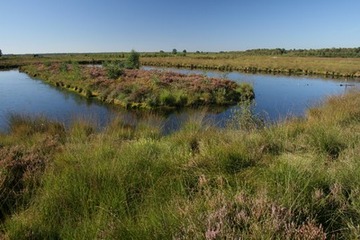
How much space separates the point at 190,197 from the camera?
134 inches

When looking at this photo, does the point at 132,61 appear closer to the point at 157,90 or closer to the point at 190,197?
the point at 157,90

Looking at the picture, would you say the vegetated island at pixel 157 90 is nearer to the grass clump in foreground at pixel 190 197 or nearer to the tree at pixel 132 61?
the tree at pixel 132 61

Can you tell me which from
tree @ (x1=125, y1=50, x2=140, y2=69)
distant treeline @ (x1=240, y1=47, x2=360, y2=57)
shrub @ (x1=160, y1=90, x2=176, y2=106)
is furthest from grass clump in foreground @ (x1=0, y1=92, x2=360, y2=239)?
distant treeline @ (x1=240, y1=47, x2=360, y2=57)

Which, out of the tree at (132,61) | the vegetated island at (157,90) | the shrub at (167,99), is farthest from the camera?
the tree at (132,61)

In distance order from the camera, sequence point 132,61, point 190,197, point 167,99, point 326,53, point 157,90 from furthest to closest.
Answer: point 326,53, point 132,61, point 157,90, point 167,99, point 190,197

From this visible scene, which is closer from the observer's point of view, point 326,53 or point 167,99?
point 167,99

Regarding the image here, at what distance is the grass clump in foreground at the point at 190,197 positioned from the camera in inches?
97.5

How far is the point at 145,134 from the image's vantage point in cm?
815

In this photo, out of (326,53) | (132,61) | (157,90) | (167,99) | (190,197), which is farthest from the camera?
(326,53)

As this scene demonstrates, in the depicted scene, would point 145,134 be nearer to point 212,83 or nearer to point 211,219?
point 211,219

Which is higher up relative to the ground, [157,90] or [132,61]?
[132,61]

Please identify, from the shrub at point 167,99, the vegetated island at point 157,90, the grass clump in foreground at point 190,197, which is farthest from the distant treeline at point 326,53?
the grass clump in foreground at point 190,197

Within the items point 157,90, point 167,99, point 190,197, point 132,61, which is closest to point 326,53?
point 132,61

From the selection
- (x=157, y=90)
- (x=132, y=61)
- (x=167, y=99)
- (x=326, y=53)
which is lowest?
(x=167, y=99)
